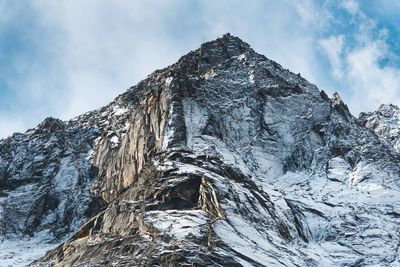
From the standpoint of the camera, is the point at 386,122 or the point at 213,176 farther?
the point at 386,122

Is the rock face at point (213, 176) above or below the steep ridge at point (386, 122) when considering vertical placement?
below

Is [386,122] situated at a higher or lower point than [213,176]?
higher

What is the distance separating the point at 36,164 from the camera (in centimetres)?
11100

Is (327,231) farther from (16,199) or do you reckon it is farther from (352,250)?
(16,199)

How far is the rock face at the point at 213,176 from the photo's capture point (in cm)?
5769

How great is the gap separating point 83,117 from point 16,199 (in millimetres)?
25258

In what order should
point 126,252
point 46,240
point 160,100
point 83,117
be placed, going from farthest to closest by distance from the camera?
point 83,117 < point 46,240 < point 160,100 < point 126,252

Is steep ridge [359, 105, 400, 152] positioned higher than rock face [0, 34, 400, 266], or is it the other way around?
steep ridge [359, 105, 400, 152]

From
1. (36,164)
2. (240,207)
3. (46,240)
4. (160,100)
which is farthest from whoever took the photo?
(36,164)

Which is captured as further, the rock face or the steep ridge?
the steep ridge

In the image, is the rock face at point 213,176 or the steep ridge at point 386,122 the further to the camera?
the steep ridge at point 386,122

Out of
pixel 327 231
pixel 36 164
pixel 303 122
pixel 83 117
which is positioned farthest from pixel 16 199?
pixel 327 231

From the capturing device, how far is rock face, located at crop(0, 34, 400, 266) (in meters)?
57.7

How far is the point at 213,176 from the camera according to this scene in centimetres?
6556
